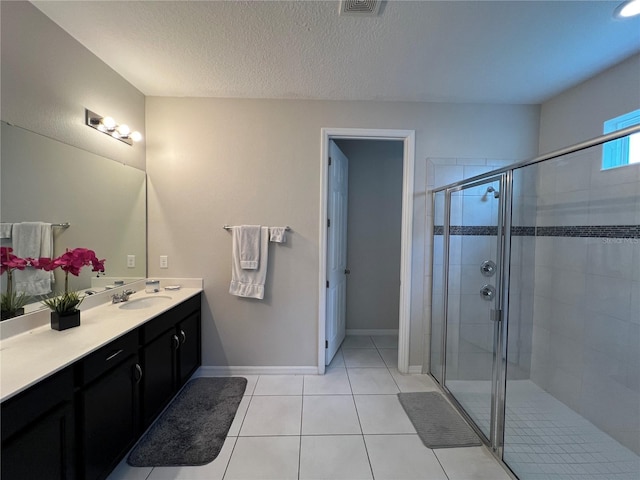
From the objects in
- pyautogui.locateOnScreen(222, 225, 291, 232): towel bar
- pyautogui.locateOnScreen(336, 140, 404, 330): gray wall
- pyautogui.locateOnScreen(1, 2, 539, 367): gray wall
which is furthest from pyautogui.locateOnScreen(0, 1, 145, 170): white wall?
pyautogui.locateOnScreen(336, 140, 404, 330): gray wall

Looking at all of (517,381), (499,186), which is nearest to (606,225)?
(499,186)

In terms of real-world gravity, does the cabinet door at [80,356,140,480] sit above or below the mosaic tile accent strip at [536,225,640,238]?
below

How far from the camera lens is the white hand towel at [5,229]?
1.35 meters

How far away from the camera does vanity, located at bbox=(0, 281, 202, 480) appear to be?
100cm

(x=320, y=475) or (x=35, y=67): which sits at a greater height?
(x=35, y=67)

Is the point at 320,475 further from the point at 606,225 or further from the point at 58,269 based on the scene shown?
the point at 606,225

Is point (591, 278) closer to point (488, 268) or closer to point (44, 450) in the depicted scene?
point (488, 268)

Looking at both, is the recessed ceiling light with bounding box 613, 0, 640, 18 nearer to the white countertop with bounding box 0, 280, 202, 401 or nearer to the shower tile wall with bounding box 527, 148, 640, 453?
the shower tile wall with bounding box 527, 148, 640, 453

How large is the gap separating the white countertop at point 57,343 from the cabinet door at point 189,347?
329 millimetres

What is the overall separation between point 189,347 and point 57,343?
41.6 inches

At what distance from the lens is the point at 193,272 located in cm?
251

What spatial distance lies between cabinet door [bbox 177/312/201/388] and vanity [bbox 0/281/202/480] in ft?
0.15

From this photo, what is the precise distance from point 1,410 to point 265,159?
2.12 meters

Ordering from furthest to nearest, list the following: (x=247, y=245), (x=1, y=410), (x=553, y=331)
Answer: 1. (x=247, y=245)
2. (x=553, y=331)
3. (x=1, y=410)
